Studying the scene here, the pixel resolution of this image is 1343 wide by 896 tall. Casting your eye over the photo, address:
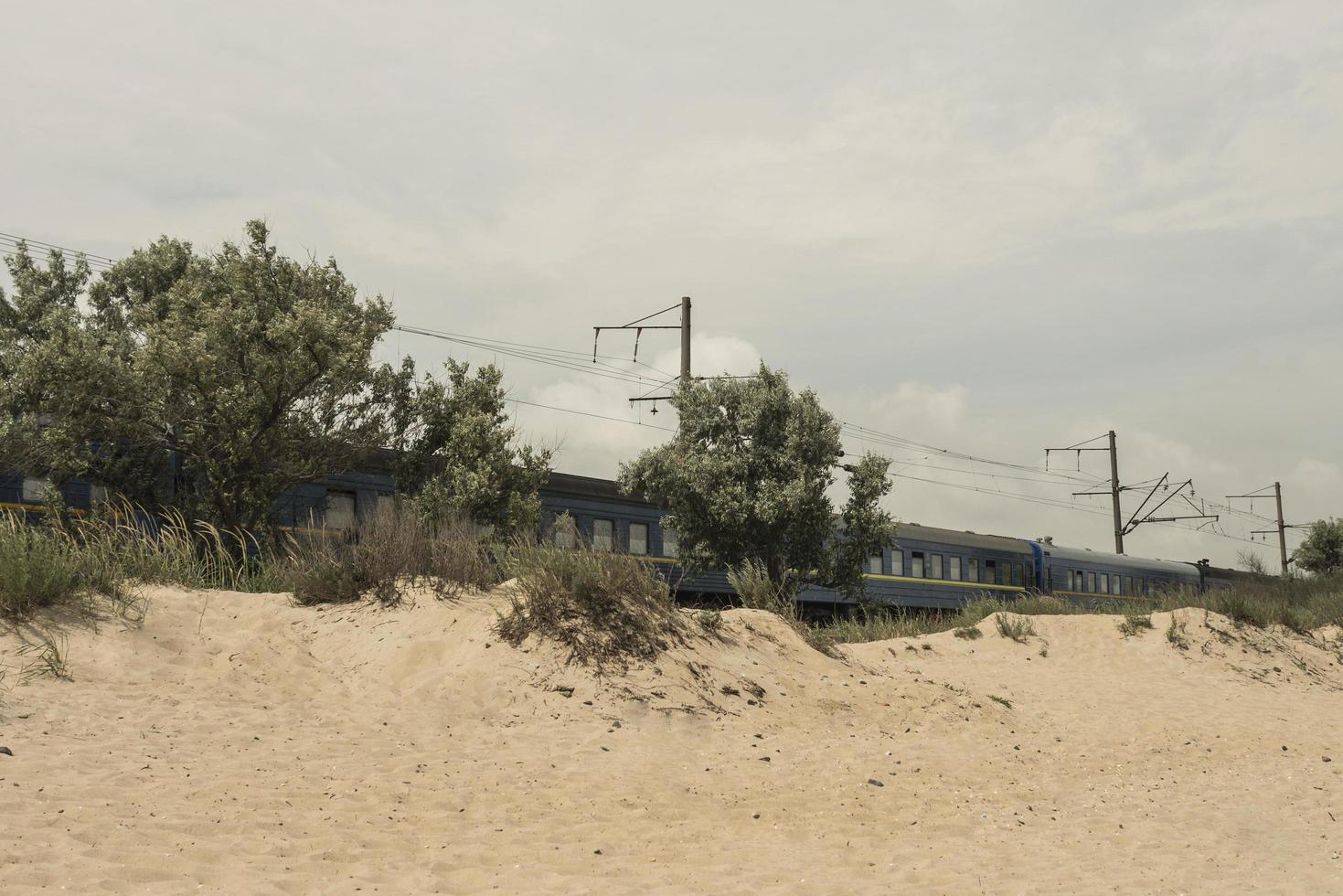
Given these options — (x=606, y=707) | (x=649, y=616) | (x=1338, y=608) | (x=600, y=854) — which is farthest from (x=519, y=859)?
(x=1338, y=608)

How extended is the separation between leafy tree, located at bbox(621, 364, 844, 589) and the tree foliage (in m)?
0.02

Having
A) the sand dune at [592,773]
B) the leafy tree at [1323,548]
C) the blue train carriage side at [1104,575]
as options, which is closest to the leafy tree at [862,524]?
the sand dune at [592,773]

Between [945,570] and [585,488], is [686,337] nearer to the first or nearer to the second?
[585,488]

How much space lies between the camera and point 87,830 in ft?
19.2

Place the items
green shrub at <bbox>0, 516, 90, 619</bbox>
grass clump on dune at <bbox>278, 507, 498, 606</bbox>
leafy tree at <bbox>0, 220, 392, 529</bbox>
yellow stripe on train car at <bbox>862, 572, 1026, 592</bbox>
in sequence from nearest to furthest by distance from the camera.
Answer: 1. green shrub at <bbox>0, 516, 90, 619</bbox>
2. grass clump on dune at <bbox>278, 507, 498, 606</bbox>
3. leafy tree at <bbox>0, 220, 392, 529</bbox>
4. yellow stripe on train car at <bbox>862, 572, 1026, 592</bbox>

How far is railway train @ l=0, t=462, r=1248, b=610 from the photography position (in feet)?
64.6

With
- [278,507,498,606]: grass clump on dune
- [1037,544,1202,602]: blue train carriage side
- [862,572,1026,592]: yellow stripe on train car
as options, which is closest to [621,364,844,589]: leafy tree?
[862,572,1026,592]: yellow stripe on train car

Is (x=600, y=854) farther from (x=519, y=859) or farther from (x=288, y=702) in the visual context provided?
(x=288, y=702)

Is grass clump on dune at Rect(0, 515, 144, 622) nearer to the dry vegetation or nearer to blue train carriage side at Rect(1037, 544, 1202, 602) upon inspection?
the dry vegetation

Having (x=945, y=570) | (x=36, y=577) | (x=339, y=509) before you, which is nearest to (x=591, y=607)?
(x=36, y=577)

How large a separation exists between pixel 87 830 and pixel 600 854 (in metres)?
2.95

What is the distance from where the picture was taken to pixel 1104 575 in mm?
38625

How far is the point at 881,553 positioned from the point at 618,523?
23.4ft

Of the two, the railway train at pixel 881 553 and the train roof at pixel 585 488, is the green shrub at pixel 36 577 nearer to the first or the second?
the railway train at pixel 881 553
